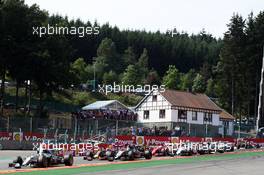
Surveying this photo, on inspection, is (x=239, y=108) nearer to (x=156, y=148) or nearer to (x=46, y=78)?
→ (x=46, y=78)

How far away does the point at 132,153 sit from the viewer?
1100 inches

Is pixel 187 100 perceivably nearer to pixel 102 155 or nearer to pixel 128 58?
pixel 102 155

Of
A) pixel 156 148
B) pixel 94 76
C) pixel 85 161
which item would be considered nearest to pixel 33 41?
pixel 156 148

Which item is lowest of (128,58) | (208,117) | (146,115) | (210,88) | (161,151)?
(161,151)

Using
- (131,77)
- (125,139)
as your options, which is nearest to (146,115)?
(131,77)

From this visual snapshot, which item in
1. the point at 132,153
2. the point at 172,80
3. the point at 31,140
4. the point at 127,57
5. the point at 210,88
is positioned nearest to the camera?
the point at 132,153

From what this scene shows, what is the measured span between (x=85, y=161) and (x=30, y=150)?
1058cm

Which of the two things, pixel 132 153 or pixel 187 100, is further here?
pixel 187 100

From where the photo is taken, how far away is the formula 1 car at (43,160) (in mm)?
22078

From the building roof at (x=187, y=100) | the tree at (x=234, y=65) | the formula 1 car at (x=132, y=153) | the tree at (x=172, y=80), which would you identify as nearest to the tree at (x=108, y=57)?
the tree at (x=172, y=80)

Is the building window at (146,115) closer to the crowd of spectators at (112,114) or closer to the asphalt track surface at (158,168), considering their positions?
the crowd of spectators at (112,114)

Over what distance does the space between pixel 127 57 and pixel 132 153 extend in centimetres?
10840

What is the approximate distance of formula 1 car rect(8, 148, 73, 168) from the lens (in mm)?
22078

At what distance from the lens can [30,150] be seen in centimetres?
3675
